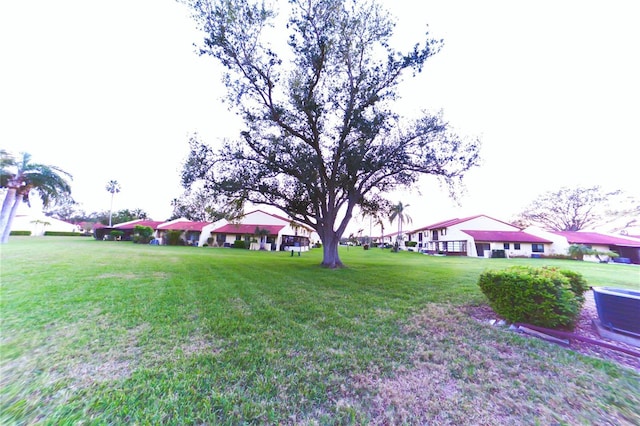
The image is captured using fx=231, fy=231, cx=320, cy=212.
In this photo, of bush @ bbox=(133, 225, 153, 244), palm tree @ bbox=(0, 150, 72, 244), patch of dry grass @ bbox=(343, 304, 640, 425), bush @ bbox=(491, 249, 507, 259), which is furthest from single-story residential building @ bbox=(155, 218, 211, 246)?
bush @ bbox=(491, 249, 507, 259)

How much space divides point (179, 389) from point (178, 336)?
1.57 meters

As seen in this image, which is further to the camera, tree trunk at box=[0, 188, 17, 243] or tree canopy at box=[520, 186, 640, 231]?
tree canopy at box=[520, 186, 640, 231]

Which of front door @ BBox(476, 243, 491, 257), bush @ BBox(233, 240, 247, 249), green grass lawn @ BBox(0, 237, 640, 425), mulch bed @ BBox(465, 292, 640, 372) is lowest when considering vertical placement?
green grass lawn @ BBox(0, 237, 640, 425)

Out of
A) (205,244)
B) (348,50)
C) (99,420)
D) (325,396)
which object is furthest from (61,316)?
(205,244)

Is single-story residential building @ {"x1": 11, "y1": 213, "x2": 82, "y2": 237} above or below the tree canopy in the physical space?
below

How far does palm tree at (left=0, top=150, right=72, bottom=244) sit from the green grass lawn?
26.2 feet

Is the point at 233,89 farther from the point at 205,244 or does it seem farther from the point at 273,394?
the point at 205,244

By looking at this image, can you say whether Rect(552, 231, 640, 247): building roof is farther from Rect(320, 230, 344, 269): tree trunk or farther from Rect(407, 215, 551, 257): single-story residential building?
Rect(320, 230, 344, 269): tree trunk

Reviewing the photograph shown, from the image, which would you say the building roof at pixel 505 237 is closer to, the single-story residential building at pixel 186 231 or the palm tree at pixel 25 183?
the single-story residential building at pixel 186 231

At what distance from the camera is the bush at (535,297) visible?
4.13 meters

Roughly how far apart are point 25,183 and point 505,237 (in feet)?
144

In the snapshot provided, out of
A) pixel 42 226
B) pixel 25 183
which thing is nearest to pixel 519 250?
pixel 25 183

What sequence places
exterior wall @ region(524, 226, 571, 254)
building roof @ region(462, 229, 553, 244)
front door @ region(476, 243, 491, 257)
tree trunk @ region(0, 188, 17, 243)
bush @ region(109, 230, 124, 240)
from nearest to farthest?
tree trunk @ region(0, 188, 17, 243), exterior wall @ region(524, 226, 571, 254), building roof @ region(462, 229, 553, 244), front door @ region(476, 243, 491, 257), bush @ region(109, 230, 124, 240)

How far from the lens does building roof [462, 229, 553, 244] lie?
30.1m
